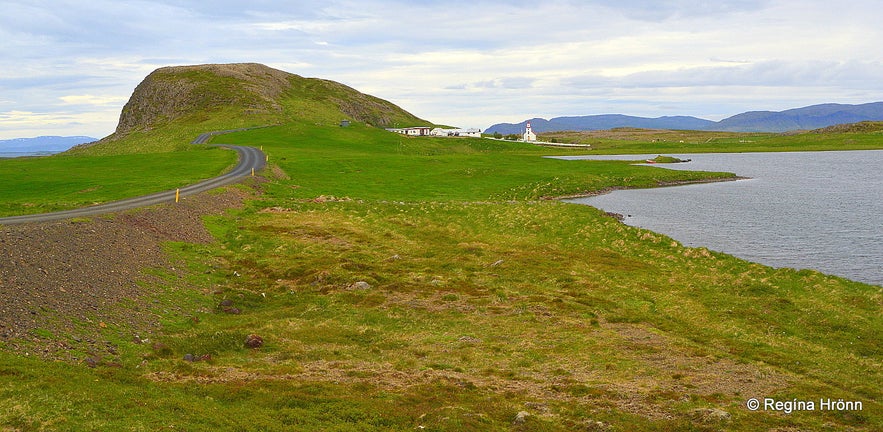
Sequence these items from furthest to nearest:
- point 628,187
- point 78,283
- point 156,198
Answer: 1. point 628,187
2. point 156,198
3. point 78,283

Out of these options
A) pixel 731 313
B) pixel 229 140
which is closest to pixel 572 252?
pixel 731 313

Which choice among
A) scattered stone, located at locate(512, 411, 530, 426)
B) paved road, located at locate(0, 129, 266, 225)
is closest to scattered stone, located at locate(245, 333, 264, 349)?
scattered stone, located at locate(512, 411, 530, 426)

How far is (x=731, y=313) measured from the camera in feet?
110

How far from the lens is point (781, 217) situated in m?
68.0

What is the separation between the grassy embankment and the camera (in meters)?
20.5

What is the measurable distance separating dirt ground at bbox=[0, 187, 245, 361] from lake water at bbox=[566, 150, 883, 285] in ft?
151

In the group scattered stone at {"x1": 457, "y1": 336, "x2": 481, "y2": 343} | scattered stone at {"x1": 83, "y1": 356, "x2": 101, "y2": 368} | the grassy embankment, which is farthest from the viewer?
scattered stone at {"x1": 457, "y1": 336, "x2": 481, "y2": 343}

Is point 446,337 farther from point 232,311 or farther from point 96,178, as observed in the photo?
point 96,178

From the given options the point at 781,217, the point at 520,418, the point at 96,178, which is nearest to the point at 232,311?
the point at 520,418

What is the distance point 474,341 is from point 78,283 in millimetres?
21280

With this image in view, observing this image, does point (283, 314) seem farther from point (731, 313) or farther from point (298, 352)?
point (731, 313)

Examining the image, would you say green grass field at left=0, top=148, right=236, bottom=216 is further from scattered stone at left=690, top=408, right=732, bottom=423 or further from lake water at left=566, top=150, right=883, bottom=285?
lake water at left=566, top=150, right=883, bottom=285

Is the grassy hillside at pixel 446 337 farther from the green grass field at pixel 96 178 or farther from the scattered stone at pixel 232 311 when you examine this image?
the green grass field at pixel 96 178

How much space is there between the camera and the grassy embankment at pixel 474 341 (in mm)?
20516
